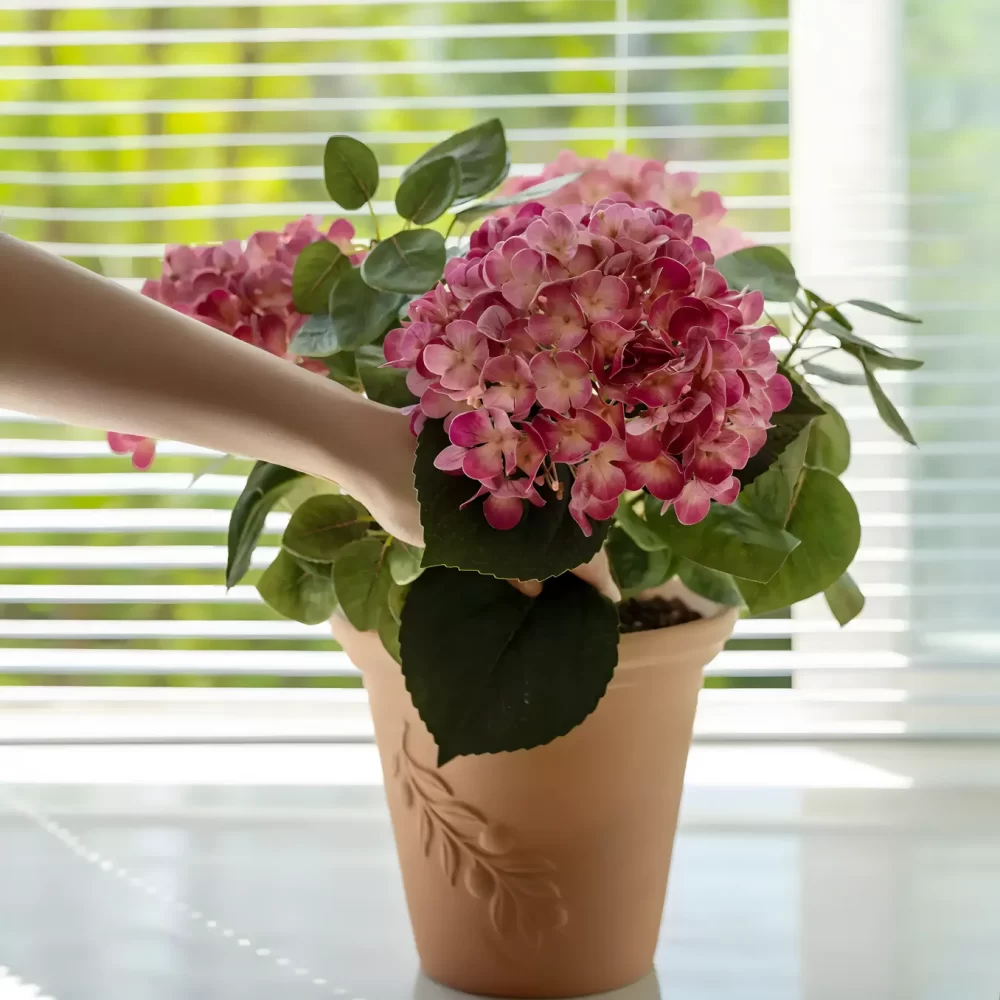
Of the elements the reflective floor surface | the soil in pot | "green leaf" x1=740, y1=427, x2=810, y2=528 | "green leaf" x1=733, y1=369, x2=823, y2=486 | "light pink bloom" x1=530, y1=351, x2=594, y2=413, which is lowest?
the reflective floor surface

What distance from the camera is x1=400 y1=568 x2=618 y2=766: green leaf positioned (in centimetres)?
51

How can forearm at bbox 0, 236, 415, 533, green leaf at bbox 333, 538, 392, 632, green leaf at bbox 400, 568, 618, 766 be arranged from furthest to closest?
green leaf at bbox 333, 538, 392, 632 < green leaf at bbox 400, 568, 618, 766 < forearm at bbox 0, 236, 415, 533

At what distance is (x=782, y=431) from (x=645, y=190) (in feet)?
0.66

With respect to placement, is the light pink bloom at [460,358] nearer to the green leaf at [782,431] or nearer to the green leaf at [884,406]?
the green leaf at [782,431]

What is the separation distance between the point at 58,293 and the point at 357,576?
10.7 inches

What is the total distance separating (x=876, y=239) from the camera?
1.16 meters

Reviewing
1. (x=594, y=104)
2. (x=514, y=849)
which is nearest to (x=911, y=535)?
(x=594, y=104)

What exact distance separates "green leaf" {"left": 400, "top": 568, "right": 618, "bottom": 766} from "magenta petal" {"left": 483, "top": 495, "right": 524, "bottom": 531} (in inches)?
2.7

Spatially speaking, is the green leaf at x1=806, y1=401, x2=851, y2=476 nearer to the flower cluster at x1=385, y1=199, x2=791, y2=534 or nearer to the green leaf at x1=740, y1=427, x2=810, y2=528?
the green leaf at x1=740, y1=427, x2=810, y2=528

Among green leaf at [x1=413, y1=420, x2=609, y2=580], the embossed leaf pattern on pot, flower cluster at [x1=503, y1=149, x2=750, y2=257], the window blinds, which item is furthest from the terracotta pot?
the window blinds

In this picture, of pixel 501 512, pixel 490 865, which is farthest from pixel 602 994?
pixel 501 512

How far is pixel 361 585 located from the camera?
0.62 meters

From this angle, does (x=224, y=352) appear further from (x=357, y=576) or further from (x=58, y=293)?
(x=357, y=576)

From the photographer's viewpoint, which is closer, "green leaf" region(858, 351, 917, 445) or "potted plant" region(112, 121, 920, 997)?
"potted plant" region(112, 121, 920, 997)
